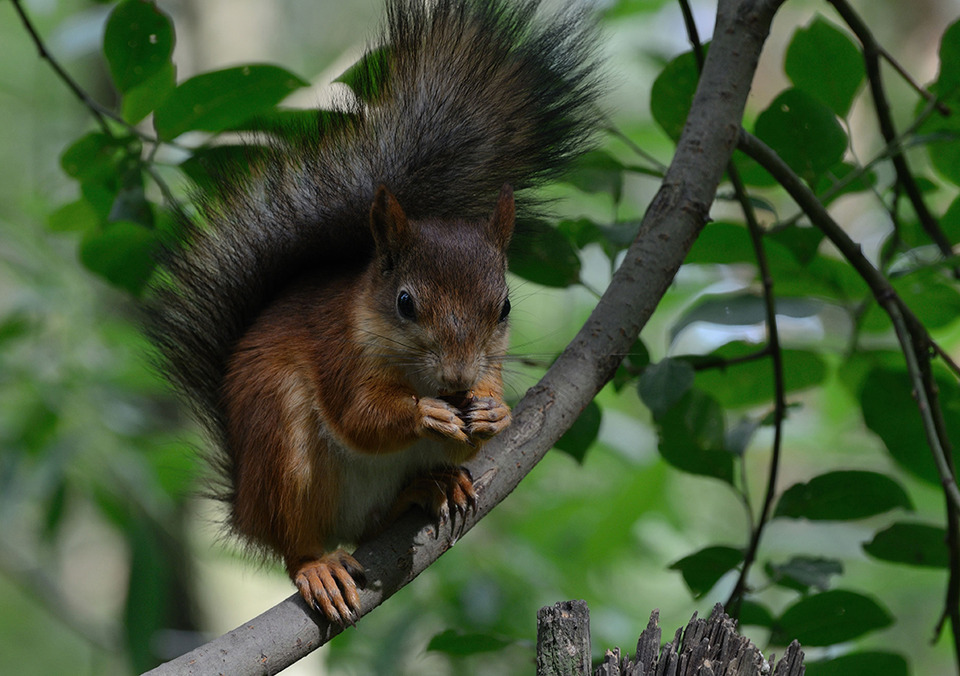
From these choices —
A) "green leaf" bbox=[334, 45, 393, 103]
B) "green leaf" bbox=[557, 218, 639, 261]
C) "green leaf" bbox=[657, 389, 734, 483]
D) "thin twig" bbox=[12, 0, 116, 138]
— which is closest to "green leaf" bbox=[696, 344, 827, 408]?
"green leaf" bbox=[657, 389, 734, 483]

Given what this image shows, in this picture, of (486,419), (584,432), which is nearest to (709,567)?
(584,432)

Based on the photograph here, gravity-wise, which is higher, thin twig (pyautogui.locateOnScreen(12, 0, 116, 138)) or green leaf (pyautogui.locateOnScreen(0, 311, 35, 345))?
thin twig (pyautogui.locateOnScreen(12, 0, 116, 138))

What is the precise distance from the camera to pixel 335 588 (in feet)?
4.51

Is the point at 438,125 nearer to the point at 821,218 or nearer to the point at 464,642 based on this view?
the point at 821,218

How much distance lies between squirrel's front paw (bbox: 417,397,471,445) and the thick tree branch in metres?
0.07

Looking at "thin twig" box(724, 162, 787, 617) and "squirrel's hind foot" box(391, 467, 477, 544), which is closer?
"squirrel's hind foot" box(391, 467, 477, 544)

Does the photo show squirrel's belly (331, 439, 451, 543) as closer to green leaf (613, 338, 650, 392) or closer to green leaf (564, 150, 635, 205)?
green leaf (613, 338, 650, 392)

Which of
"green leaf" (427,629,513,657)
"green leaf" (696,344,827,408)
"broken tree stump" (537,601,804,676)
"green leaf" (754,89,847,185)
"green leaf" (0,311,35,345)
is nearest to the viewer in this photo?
"broken tree stump" (537,601,804,676)

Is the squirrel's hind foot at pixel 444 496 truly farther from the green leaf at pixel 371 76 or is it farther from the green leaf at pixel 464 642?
the green leaf at pixel 371 76

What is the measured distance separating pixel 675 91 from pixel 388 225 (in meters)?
0.64

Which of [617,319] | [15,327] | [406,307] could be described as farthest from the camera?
[15,327]

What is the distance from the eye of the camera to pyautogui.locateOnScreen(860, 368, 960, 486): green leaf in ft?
5.79

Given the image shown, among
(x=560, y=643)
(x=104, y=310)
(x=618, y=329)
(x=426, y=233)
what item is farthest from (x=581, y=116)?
(x=104, y=310)

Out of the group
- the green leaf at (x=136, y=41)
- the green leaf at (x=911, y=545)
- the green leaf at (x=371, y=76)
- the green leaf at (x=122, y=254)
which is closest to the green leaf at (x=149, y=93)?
the green leaf at (x=136, y=41)
